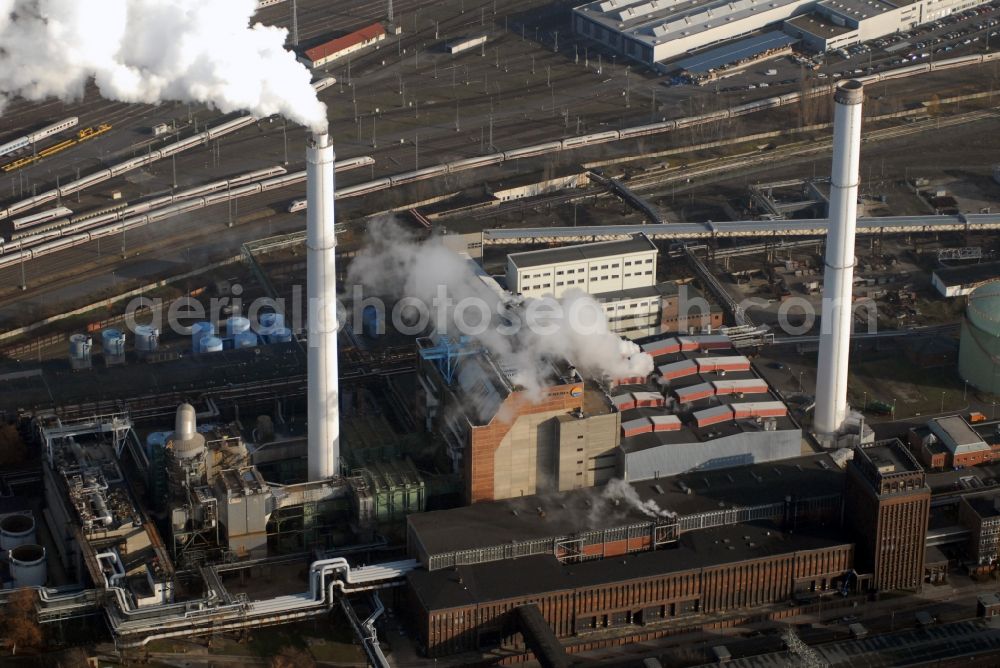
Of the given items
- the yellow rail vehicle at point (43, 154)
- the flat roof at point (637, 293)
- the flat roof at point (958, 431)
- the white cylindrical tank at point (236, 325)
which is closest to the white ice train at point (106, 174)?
the yellow rail vehicle at point (43, 154)

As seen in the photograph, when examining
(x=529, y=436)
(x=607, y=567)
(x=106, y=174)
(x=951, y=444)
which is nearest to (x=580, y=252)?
(x=529, y=436)

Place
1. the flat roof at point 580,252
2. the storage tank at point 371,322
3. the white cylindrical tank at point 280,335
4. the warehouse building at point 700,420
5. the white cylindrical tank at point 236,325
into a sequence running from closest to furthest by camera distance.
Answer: the warehouse building at point 700,420, the flat roof at point 580,252, the white cylindrical tank at point 280,335, the white cylindrical tank at point 236,325, the storage tank at point 371,322

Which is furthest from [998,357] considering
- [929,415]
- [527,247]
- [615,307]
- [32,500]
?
[32,500]

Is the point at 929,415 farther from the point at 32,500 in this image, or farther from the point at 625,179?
the point at 32,500

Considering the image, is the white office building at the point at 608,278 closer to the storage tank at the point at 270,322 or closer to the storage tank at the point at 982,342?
the storage tank at the point at 270,322

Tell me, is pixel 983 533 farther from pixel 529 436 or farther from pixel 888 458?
pixel 529 436

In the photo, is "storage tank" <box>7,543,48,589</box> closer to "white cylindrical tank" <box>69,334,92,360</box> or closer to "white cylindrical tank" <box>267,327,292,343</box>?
"white cylindrical tank" <box>69,334,92,360</box>

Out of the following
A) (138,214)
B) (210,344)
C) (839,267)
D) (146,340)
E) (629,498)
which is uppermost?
(138,214)

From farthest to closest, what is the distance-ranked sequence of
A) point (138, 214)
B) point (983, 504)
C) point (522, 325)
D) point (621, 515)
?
point (138, 214)
point (522, 325)
point (983, 504)
point (621, 515)
